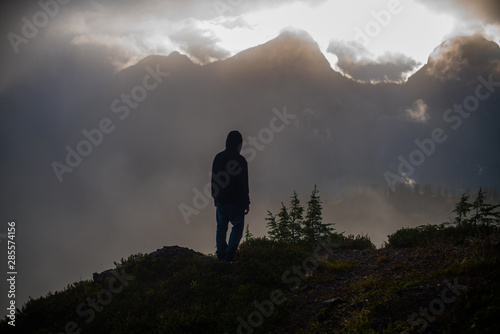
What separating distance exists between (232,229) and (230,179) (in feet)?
5.84

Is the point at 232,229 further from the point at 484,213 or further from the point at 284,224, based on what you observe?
the point at 484,213

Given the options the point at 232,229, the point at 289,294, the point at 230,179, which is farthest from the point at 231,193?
the point at 289,294

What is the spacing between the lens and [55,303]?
755 centimetres

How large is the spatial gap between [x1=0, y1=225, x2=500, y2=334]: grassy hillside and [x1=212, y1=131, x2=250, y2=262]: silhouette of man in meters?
0.93

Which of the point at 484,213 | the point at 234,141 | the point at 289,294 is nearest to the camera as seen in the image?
the point at 289,294

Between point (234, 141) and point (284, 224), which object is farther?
point (284, 224)

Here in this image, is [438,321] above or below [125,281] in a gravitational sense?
below

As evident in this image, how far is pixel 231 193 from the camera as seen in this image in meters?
8.95

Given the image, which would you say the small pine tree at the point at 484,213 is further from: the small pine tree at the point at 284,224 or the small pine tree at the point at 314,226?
the small pine tree at the point at 284,224

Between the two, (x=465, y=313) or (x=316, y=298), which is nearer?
(x=465, y=313)

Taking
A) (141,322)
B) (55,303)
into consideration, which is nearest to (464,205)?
(141,322)

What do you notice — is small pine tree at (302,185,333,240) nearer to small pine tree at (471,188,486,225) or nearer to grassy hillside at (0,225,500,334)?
grassy hillside at (0,225,500,334)

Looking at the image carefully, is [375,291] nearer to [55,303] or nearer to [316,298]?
[316,298]

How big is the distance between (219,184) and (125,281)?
4.51 meters
